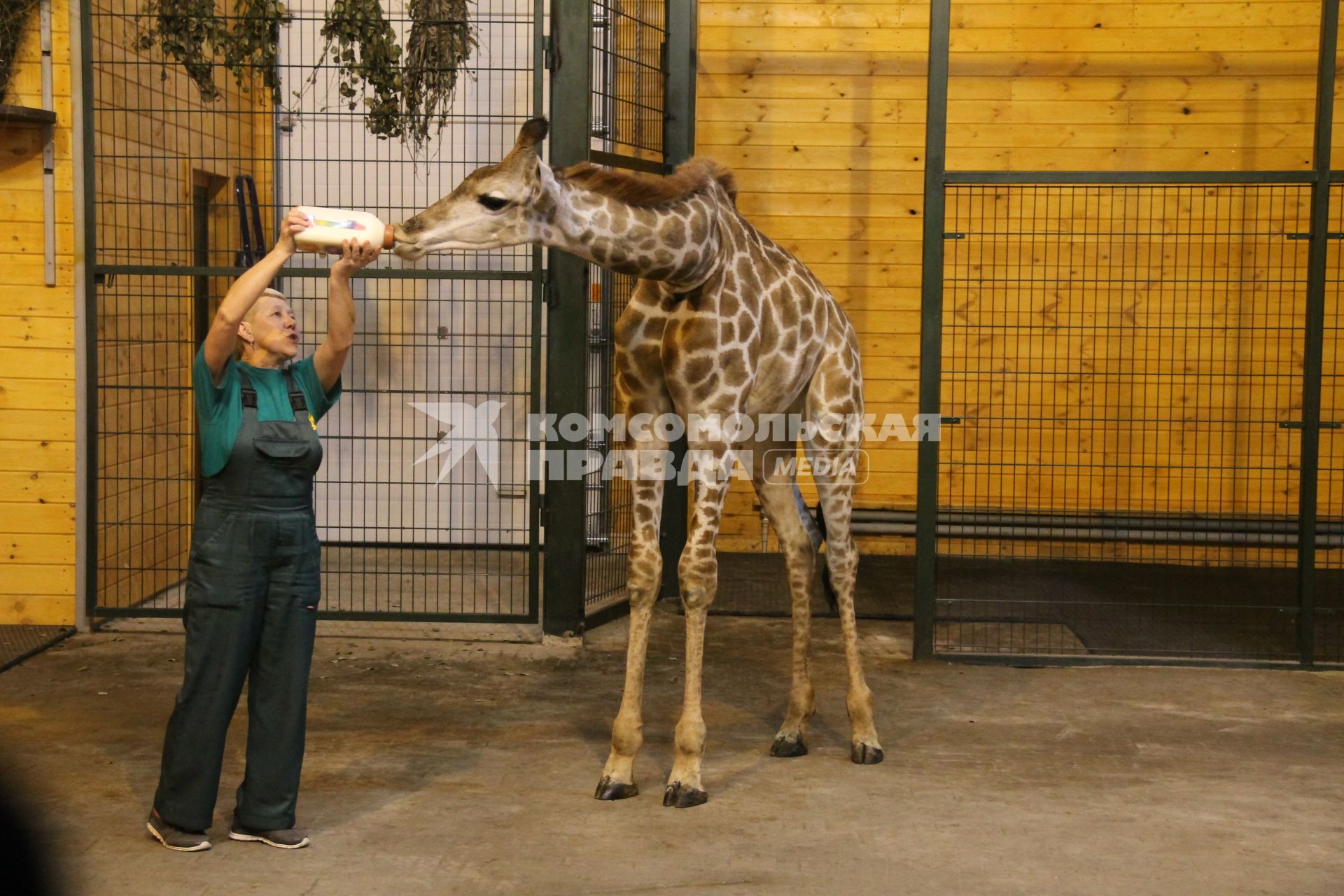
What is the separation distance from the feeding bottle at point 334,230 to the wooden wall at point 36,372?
2.80 m

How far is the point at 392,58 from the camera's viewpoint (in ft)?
18.9

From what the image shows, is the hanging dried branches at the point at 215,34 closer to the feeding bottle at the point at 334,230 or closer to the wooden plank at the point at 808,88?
the feeding bottle at the point at 334,230

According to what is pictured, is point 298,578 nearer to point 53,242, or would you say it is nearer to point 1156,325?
point 53,242

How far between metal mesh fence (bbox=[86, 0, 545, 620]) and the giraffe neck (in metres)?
1.71

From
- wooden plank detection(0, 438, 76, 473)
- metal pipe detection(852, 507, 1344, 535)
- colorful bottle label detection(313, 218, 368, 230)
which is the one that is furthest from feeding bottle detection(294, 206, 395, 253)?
metal pipe detection(852, 507, 1344, 535)

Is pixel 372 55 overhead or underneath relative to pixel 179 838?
overhead

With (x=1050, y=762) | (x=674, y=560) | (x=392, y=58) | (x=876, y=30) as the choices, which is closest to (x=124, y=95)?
(x=392, y=58)

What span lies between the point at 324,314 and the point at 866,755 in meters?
4.12

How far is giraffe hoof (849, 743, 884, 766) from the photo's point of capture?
4617 mm

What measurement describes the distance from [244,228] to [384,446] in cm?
141

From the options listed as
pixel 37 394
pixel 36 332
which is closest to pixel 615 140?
pixel 36 332

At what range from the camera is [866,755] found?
15.2 ft

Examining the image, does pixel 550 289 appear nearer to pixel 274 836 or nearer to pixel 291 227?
pixel 291 227

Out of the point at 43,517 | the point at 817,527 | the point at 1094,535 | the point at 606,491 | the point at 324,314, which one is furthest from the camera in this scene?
the point at 1094,535
